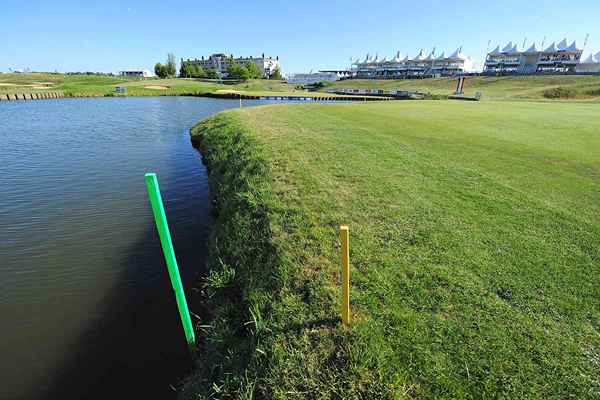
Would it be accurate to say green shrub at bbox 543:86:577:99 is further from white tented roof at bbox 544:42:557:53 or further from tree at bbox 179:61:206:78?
tree at bbox 179:61:206:78

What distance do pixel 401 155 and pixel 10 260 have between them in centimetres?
1307

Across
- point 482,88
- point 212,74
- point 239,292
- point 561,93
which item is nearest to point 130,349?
point 239,292

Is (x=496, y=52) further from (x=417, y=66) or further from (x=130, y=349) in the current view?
(x=130, y=349)

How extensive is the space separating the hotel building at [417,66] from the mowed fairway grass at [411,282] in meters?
141

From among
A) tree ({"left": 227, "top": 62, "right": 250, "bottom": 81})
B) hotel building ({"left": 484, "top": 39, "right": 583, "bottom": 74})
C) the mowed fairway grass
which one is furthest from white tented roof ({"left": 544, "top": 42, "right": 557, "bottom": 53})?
the mowed fairway grass

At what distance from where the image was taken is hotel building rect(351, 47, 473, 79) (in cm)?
13212

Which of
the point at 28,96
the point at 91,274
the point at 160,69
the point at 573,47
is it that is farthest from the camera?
the point at 160,69

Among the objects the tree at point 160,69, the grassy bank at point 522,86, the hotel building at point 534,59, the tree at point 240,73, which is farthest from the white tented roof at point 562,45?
the tree at point 160,69

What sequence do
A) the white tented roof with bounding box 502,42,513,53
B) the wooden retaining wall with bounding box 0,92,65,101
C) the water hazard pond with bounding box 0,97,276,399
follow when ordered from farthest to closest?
the white tented roof with bounding box 502,42,513,53, the wooden retaining wall with bounding box 0,92,65,101, the water hazard pond with bounding box 0,97,276,399

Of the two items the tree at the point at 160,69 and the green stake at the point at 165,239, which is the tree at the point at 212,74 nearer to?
the tree at the point at 160,69

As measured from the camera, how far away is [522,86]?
8094cm

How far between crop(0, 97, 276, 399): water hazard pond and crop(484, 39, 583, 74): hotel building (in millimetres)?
136446

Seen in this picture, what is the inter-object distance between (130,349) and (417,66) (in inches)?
6567

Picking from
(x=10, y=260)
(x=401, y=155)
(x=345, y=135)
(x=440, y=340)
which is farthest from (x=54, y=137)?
(x=440, y=340)
